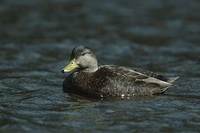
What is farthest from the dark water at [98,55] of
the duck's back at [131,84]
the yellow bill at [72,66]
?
the yellow bill at [72,66]

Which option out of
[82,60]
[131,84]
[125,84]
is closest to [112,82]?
[125,84]

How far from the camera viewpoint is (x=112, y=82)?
46.2 ft

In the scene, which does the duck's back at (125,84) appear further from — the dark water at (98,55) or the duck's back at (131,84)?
the dark water at (98,55)

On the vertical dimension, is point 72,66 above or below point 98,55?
below

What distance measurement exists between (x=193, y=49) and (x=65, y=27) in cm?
447

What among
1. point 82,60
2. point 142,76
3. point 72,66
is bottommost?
point 142,76

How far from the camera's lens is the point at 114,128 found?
11688 mm

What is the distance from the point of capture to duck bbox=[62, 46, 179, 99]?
14.1 m

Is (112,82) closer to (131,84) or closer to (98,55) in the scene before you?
(131,84)

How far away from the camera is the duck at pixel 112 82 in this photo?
1405cm

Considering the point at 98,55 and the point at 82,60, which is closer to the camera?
the point at 82,60

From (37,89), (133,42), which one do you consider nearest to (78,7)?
(133,42)

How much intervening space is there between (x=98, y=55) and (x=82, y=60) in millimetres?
4007

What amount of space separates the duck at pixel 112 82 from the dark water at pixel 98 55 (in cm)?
27
